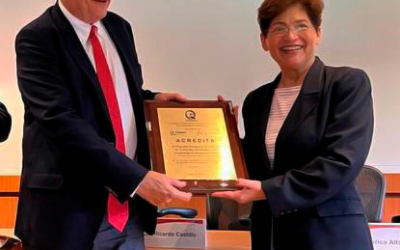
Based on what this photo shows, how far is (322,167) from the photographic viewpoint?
1.50m

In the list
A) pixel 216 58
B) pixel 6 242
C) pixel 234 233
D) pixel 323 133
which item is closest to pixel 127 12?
pixel 216 58

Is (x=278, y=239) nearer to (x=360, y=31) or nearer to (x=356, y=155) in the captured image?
(x=356, y=155)

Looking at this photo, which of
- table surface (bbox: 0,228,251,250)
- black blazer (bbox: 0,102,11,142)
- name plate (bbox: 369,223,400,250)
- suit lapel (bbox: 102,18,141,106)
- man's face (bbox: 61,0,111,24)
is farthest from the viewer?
table surface (bbox: 0,228,251,250)

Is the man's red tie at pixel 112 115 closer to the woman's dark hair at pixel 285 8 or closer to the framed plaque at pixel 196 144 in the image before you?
the framed plaque at pixel 196 144

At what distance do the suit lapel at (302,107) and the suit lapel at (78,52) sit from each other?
545mm

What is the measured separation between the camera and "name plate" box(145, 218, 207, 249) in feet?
7.21

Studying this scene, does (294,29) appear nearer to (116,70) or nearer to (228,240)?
(116,70)

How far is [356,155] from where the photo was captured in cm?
152

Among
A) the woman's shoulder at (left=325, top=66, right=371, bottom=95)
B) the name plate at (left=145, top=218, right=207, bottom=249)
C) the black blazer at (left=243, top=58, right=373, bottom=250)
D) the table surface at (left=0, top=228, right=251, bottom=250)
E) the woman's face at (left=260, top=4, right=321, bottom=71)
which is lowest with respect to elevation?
the table surface at (left=0, top=228, right=251, bottom=250)

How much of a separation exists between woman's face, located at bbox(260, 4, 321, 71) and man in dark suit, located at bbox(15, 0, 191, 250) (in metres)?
0.55

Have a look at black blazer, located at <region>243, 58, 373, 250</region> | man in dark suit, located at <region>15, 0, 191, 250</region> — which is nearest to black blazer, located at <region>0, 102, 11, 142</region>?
man in dark suit, located at <region>15, 0, 191, 250</region>

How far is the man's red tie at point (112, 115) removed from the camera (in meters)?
1.59

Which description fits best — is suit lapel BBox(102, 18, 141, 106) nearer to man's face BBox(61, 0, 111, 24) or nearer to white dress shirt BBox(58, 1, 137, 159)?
white dress shirt BBox(58, 1, 137, 159)

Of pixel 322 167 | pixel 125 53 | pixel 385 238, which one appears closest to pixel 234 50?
pixel 385 238
